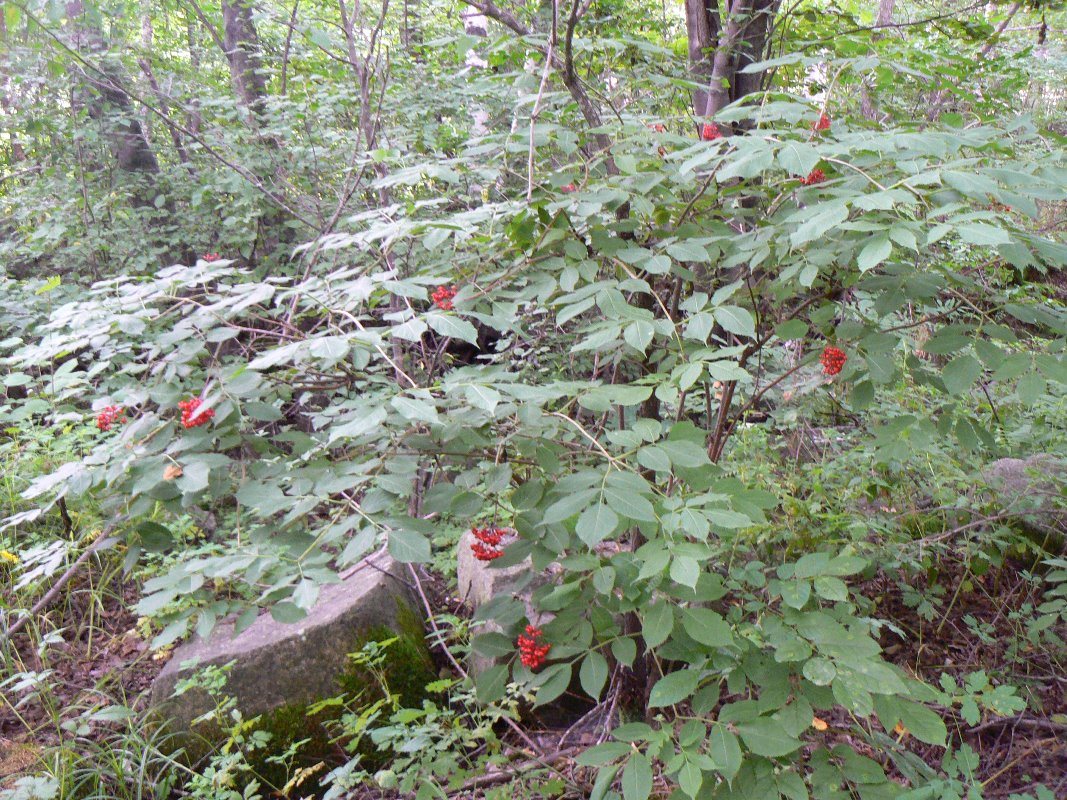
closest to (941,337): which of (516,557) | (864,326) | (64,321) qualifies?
(864,326)

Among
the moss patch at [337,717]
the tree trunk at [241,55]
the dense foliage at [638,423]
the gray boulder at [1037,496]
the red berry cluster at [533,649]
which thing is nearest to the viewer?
the dense foliage at [638,423]

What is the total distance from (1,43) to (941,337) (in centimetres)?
260

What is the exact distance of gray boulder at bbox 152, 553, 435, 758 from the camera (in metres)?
2.71

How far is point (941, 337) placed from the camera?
159 centimetres

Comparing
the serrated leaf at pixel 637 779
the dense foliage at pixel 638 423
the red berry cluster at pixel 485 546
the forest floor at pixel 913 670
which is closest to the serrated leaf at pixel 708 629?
the dense foliage at pixel 638 423

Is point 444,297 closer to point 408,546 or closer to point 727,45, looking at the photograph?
point 408,546

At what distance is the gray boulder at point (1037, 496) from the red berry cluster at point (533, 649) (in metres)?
2.07

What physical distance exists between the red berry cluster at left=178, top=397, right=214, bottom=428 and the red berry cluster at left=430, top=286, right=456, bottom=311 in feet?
2.05

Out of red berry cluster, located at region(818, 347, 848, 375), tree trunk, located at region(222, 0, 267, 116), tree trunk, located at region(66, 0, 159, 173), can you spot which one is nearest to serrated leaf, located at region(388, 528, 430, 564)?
red berry cluster, located at region(818, 347, 848, 375)

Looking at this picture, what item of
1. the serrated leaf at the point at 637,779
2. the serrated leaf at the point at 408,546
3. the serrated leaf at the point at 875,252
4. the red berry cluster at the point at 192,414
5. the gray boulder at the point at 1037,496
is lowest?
the gray boulder at the point at 1037,496

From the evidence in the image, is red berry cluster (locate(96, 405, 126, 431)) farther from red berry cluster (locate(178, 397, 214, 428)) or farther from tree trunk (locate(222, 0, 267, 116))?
tree trunk (locate(222, 0, 267, 116))

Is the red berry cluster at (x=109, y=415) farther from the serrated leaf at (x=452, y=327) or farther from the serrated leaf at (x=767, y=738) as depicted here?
the serrated leaf at (x=767, y=738)

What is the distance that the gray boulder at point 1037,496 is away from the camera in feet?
9.27

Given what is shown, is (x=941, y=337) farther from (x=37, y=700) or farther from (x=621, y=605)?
(x=37, y=700)
